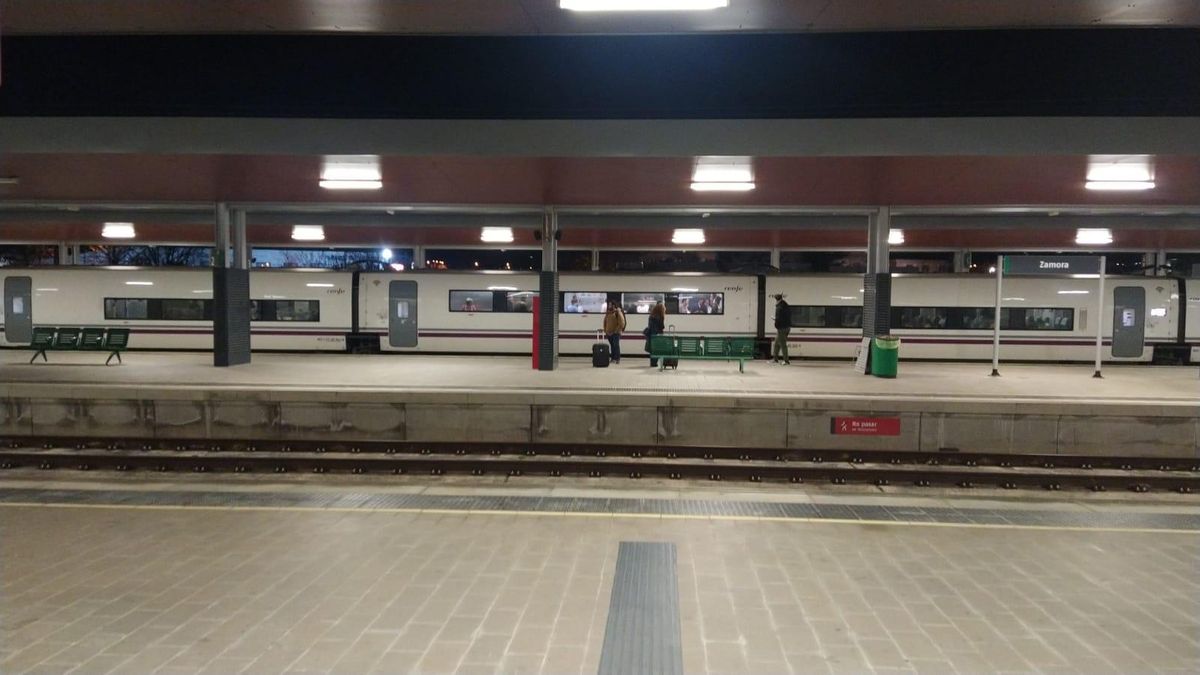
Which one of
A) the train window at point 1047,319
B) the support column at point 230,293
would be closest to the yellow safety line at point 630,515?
the support column at point 230,293

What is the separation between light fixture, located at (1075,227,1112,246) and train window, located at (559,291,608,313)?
11.8 m

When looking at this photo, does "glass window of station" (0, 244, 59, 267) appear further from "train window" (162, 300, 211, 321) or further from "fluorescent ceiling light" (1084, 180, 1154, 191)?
"fluorescent ceiling light" (1084, 180, 1154, 191)

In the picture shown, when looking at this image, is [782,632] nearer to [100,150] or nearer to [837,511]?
[837,511]

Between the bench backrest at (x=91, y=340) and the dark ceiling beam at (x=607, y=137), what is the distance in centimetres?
736

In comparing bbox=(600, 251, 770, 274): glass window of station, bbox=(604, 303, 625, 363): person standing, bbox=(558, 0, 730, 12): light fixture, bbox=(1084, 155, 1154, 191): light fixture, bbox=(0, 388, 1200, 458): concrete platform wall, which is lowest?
bbox=(0, 388, 1200, 458): concrete platform wall

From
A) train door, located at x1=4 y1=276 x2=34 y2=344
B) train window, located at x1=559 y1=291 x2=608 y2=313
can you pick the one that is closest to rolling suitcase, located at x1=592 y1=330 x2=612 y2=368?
train window, located at x1=559 y1=291 x2=608 y2=313

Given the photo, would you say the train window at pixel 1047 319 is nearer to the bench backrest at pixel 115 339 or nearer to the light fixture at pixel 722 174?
the light fixture at pixel 722 174

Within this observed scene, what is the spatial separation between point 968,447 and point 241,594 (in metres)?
9.13

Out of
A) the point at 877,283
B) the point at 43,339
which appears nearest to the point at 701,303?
the point at 877,283

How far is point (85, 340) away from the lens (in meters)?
14.4

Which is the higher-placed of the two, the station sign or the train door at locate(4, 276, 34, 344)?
the station sign

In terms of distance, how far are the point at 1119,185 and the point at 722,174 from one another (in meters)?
6.34

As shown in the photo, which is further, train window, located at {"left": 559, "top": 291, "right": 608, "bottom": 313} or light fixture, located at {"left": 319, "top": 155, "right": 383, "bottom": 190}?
train window, located at {"left": 559, "top": 291, "right": 608, "bottom": 313}

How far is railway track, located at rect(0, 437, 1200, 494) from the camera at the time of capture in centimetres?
790
